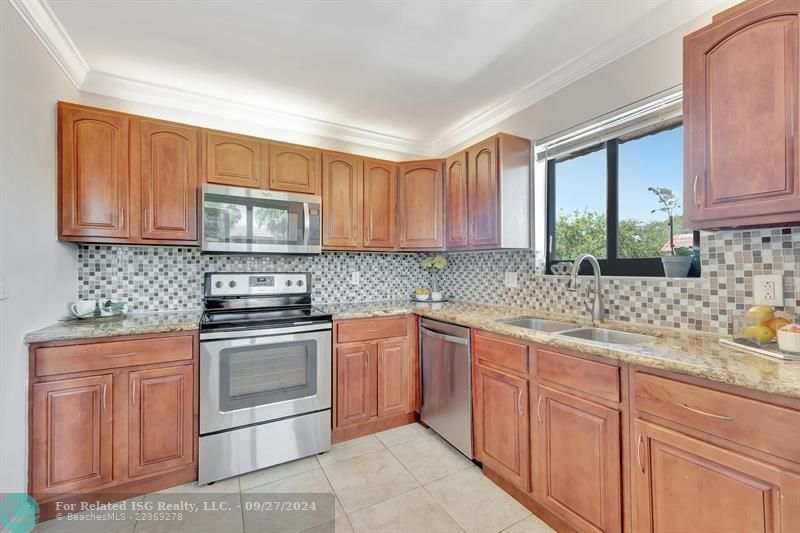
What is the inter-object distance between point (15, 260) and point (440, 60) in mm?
2519

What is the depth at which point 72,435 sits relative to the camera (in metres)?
1.75

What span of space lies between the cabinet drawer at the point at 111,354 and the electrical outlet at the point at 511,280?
2233mm

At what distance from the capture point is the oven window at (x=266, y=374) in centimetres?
207

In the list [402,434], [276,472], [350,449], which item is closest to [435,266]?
[402,434]

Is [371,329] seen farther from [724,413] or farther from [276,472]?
[724,413]

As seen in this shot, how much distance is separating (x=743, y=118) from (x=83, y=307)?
11.3 feet

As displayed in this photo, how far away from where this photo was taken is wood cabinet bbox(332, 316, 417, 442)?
2.48 meters

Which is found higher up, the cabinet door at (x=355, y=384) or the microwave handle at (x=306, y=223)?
the microwave handle at (x=306, y=223)

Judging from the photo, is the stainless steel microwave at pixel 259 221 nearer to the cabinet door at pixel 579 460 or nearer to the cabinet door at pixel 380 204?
the cabinet door at pixel 380 204

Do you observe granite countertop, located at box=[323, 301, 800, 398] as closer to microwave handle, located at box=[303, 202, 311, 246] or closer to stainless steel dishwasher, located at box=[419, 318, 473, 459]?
stainless steel dishwasher, located at box=[419, 318, 473, 459]

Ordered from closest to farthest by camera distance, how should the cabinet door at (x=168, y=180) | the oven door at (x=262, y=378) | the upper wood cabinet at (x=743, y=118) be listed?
1. the upper wood cabinet at (x=743, y=118)
2. the oven door at (x=262, y=378)
3. the cabinet door at (x=168, y=180)

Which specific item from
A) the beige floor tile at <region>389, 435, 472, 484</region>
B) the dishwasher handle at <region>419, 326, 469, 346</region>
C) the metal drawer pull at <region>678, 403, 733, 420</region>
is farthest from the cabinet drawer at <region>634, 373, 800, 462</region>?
the beige floor tile at <region>389, 435, 472, 484</region>

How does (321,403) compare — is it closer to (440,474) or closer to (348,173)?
(440,474)

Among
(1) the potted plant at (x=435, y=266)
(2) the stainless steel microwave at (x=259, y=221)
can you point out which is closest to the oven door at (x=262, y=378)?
(2) the stainless steel microwave at (x=259, y=221)
